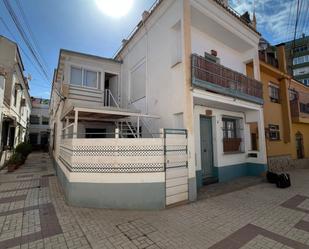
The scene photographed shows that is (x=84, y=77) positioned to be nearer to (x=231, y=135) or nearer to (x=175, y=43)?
(x=175, y=43)

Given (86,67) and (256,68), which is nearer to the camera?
(256,68)

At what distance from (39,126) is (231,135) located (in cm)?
2944

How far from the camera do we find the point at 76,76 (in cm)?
904

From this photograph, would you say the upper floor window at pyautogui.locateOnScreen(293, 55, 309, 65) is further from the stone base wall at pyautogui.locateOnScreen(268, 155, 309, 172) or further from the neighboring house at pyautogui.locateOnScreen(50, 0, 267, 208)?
the neighboring house at pyautogui.locateOnScreen(50, 0, 267, 208)

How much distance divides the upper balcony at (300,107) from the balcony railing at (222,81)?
6.80 meters

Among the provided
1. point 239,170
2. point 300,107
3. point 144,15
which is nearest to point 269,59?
point 300,107

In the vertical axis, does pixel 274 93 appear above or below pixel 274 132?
above

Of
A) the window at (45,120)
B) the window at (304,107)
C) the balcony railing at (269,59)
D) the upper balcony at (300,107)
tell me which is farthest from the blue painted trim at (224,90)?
the window at (45,120)

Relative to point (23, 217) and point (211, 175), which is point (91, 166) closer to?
point (23, 217)

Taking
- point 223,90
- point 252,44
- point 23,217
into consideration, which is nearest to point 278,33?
point 252,44

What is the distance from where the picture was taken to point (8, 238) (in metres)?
3.37

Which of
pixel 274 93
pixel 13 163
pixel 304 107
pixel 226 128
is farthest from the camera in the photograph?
pixel 304 107

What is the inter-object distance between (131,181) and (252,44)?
9166mm

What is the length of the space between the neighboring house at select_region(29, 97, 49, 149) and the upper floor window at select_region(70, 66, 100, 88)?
2153 centimetres
